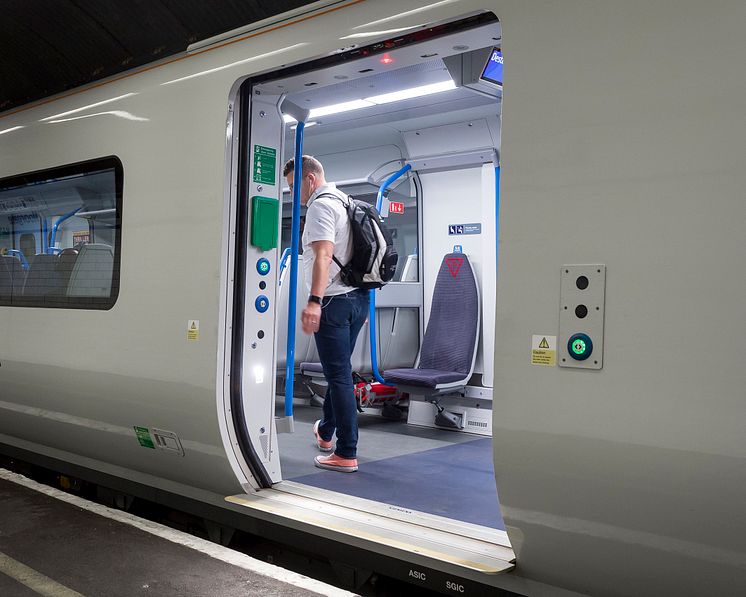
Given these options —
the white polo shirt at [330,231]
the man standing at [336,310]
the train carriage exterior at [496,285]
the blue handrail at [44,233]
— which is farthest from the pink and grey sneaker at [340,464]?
the blue handrail at [44,233]

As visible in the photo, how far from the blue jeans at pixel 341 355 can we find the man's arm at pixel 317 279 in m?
0.18

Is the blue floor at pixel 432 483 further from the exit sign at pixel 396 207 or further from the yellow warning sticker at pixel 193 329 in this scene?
the exit sign at pixel 396 207

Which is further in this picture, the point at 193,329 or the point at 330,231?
the point at 330,231

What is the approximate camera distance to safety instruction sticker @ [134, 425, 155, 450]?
396 cm

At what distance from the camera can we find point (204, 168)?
3.64m

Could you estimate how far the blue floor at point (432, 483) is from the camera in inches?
143

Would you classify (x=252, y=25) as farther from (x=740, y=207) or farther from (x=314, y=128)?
(x=314, y=128)

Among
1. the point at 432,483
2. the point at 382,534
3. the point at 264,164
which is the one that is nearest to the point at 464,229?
the point at 432,483

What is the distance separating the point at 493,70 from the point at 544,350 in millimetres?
2294

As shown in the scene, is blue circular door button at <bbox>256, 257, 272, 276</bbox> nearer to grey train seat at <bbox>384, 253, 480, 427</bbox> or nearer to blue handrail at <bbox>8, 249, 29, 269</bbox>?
blue handrail at <bbox>8, 249, 29, 269</bbox>

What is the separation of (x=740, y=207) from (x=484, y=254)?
418 cm

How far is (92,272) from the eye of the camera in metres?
4.30

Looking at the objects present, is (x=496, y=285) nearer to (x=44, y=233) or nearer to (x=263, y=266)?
(x=263, y=266)

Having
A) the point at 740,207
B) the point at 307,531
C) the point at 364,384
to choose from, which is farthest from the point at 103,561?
the point at 364,384
